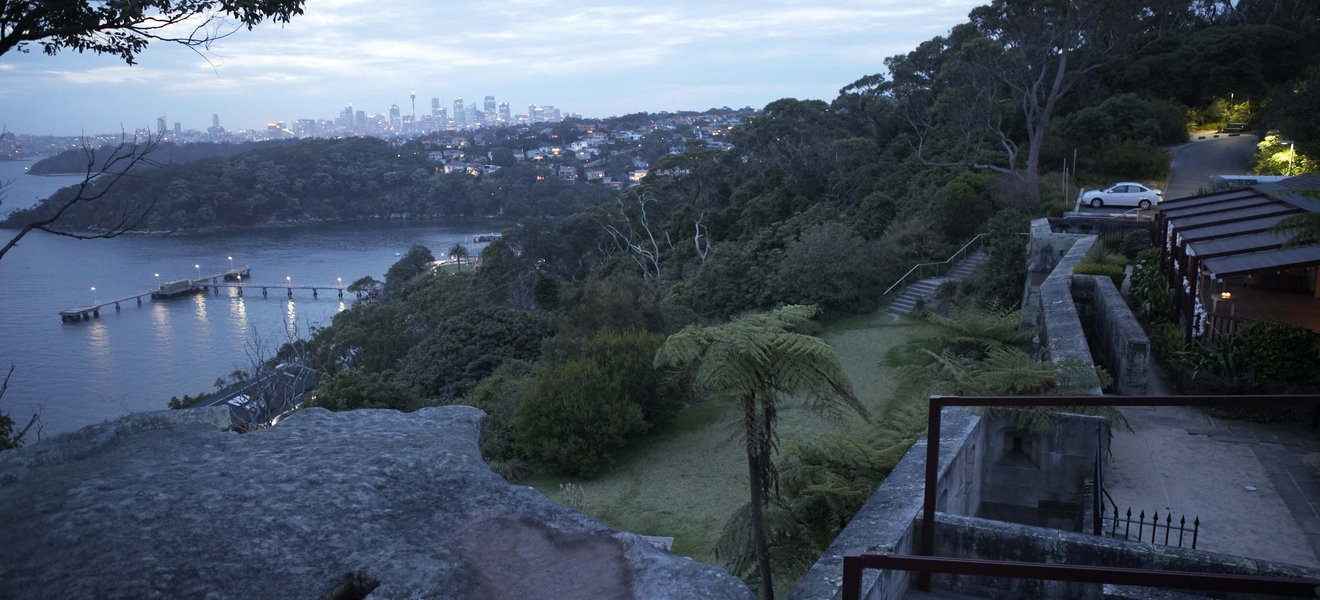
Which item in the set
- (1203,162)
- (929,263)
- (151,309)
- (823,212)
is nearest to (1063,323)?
(929,263)

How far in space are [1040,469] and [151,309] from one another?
67381 millimetres

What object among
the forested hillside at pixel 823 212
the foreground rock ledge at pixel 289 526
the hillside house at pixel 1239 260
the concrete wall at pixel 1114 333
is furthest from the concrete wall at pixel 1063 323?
the foreground rock ledge at pixel 289 526

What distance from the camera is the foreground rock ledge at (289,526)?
186 cm

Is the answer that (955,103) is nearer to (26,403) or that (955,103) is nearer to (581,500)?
(581,500)

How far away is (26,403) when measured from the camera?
37.3 meters

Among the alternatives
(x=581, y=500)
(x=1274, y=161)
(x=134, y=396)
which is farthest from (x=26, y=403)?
(x=1274, y=161)

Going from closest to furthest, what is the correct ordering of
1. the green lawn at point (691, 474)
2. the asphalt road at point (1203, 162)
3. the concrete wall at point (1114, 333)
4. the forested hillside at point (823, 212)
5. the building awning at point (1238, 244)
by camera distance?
the concrete wall at point (1114, 333) → the building awning at point (1238, 244) → the green lawn at point (691, 474) → the forested hillside at point (823, 212) → the asphalt road at point (1203, 162)

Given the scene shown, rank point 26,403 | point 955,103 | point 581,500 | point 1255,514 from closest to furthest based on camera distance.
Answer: point 1255,514 → point 581,500 → point 955,103 → point 26,403

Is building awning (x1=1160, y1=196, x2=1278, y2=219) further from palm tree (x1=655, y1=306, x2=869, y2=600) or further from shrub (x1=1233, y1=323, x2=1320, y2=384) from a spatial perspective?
palm tree (x1=655, y1=306, x2=869, y2=600)

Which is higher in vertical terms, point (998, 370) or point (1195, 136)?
point (1195, 136)

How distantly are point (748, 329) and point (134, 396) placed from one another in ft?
132

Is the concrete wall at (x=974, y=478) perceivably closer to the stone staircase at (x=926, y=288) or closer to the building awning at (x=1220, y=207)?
the building awning at (x=1220, y=207)

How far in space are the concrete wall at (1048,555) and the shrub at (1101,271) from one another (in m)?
9.49

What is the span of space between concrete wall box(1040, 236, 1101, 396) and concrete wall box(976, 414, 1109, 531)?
639 millimetres
